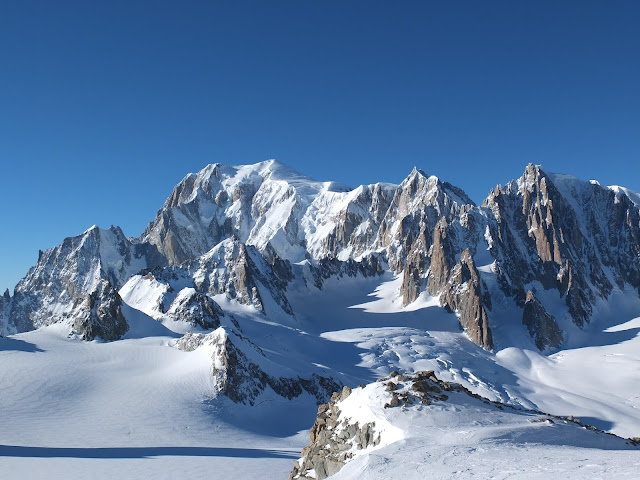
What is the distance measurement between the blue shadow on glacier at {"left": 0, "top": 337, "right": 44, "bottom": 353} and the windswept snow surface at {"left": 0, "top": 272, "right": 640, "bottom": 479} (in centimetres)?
33

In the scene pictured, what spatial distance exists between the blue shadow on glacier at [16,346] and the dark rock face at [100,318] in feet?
31.3

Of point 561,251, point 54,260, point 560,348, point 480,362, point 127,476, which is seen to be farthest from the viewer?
point 54,260

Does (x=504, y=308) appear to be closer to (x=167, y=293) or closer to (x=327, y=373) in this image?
(x=327, y=373)

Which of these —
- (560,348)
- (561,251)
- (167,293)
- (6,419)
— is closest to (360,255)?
(561,251)

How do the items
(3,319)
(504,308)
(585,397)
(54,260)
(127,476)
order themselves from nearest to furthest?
1. (127,476)
2. (585,397)
3. (504,308)
4. (3,319)
5. (54,260)

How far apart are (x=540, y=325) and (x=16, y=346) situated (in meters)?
109

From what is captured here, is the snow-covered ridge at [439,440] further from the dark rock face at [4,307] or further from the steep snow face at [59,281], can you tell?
the dark rock face at [4,307]

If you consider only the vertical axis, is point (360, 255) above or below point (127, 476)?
above

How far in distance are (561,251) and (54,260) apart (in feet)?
560

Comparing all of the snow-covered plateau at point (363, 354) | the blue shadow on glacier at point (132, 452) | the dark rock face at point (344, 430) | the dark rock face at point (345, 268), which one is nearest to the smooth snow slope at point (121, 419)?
the blue shadow on glacier at point (132, 452)

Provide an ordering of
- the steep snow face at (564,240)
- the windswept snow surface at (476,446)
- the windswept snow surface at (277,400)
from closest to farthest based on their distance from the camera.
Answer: the windswept snow surface at (476,446) < the windswept snow surface at (277,400) < the steep snow face at (564,240)

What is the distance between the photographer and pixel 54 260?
19662 centimetres

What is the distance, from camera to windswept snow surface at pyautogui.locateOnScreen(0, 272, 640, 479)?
71.7 feet

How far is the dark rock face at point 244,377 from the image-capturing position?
214 feet
